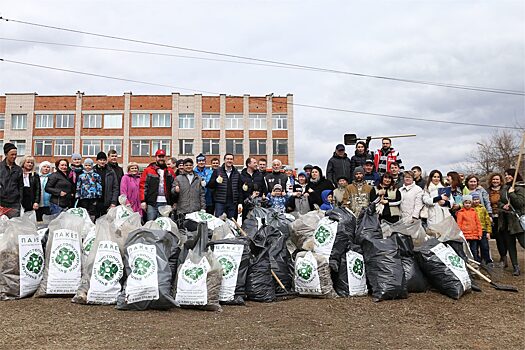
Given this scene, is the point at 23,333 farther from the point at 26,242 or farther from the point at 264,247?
the point at 264,247

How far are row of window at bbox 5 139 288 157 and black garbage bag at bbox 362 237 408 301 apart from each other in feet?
101

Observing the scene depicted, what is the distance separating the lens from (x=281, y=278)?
200 inches

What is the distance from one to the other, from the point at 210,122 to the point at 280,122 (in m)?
5.62

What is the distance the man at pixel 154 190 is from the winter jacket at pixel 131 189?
0.06m

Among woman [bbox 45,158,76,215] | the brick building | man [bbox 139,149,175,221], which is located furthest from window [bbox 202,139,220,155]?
woman [bbox 45,158,76,215]

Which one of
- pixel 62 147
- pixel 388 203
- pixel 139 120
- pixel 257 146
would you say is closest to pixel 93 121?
pixel 62 147

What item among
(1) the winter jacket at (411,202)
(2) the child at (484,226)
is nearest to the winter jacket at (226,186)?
(1) the winter jacket at (411,202)

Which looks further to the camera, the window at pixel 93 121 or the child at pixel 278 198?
the window at pixel 93 121

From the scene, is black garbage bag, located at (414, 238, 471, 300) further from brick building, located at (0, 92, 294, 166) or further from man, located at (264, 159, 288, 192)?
brick building, located at (0, 92, 294, 166)

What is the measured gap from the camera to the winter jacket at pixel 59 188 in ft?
20.4

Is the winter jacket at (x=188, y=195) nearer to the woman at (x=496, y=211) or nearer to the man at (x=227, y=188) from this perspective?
the man at (x=227, y=188)

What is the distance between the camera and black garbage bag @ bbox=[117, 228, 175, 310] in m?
4.15

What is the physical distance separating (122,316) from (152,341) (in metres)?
0.73

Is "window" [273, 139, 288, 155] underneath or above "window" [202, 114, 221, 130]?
underneath
